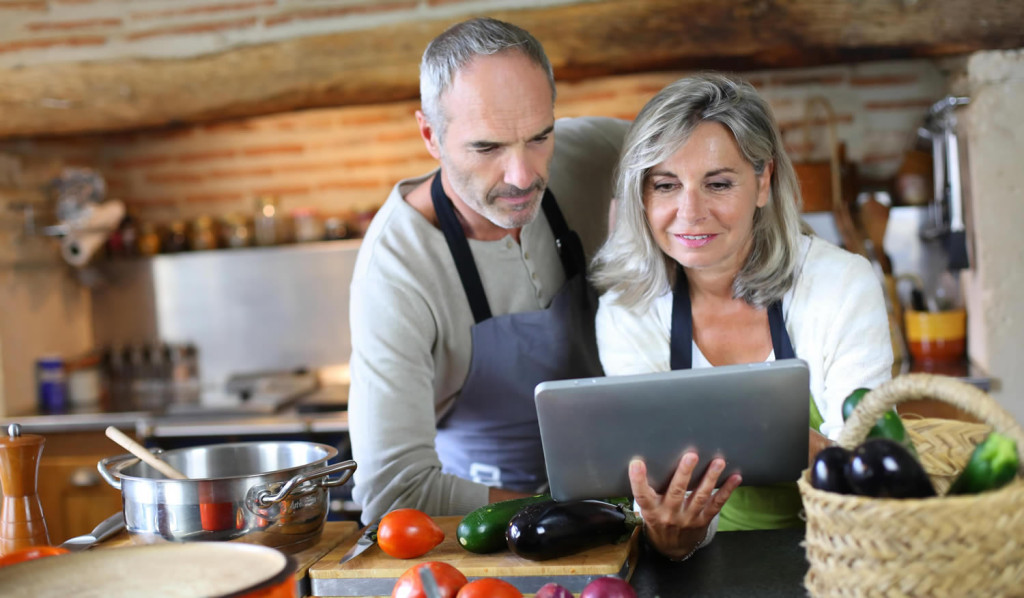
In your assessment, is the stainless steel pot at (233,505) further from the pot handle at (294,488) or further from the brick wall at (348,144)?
the brick wall at (348,144)

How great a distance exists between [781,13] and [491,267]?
5.39 ft

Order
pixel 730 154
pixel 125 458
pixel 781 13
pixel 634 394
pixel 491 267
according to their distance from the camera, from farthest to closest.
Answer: pixel 781 13, pixel 491 267, pixel 730 154, pixel 125 458, pixel 634 394

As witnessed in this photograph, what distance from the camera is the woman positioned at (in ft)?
6.01

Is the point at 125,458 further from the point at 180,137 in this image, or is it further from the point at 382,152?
the point at 180,137

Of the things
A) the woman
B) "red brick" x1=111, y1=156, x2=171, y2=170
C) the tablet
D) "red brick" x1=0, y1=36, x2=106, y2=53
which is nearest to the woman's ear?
the woman

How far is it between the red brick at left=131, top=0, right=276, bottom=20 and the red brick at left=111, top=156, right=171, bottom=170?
1.15 meters

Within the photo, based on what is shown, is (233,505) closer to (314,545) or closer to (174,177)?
(314,545)

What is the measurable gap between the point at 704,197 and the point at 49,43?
3.05 m

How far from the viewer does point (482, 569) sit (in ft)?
4.42

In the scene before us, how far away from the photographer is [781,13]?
318 cm

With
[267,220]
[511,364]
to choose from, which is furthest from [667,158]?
[267,220]

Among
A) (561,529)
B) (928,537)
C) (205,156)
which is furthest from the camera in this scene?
(205,156)

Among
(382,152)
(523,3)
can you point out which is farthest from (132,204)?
Result: (523,3)

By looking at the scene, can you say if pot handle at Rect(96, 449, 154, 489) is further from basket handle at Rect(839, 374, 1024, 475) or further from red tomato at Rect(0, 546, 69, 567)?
basket handle at Rect(839, 374, 1024, 475)
